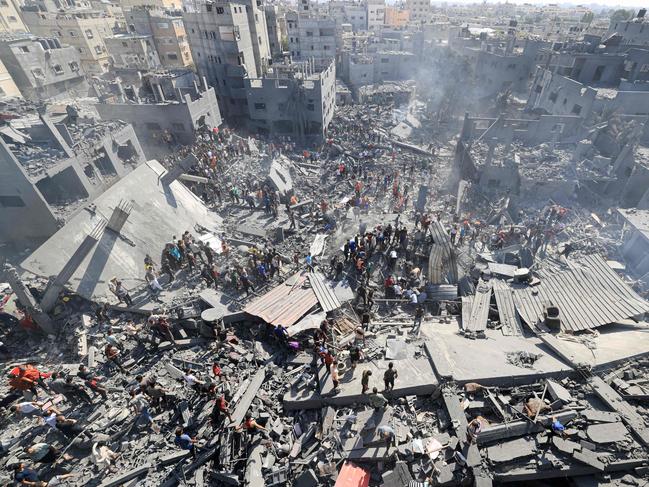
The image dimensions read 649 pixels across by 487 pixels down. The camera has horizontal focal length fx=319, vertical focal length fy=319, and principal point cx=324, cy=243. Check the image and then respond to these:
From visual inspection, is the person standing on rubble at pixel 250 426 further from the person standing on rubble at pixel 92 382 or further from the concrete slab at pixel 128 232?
the concrete slab at pixel 128 232

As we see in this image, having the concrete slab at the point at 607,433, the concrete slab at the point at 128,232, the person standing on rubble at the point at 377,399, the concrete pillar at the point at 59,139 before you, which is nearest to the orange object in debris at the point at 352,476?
the person standing on rubble at the point at 377,399

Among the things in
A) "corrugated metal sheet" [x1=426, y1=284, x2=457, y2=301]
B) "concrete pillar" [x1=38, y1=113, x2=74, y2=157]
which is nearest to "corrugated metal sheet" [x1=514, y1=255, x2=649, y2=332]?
"corrugated metal sheet" [x1=426, y1=284, x2=457, y2=301]

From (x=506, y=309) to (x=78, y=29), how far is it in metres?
68.4

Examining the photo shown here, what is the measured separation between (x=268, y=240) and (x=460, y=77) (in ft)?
157

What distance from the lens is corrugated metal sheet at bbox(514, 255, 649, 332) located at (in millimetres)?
13531

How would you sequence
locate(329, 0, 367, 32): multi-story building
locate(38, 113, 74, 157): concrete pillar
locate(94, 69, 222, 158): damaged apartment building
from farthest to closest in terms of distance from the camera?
locate(329, 0, 367, 32): multi-story building < locate(94, 69, 222, 158): damaged apartment building < locate(38, 113, 74, 157): concrete pillar

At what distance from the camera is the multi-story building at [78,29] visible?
49.3 m

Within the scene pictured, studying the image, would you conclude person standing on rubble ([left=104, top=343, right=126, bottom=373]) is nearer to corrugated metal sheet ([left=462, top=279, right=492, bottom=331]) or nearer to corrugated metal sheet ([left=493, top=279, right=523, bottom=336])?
corrugated metal sheet ([left=462, top=279, right=492, bottom=331])

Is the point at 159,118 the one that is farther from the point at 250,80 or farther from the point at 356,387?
the point at 356,387

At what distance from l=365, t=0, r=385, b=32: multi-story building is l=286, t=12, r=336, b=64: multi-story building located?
50153 millimetres

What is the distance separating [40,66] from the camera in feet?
129

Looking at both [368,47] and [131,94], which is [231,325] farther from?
[368,47]

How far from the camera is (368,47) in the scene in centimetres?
5759

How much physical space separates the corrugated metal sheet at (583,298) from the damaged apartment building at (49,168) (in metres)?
24.9
